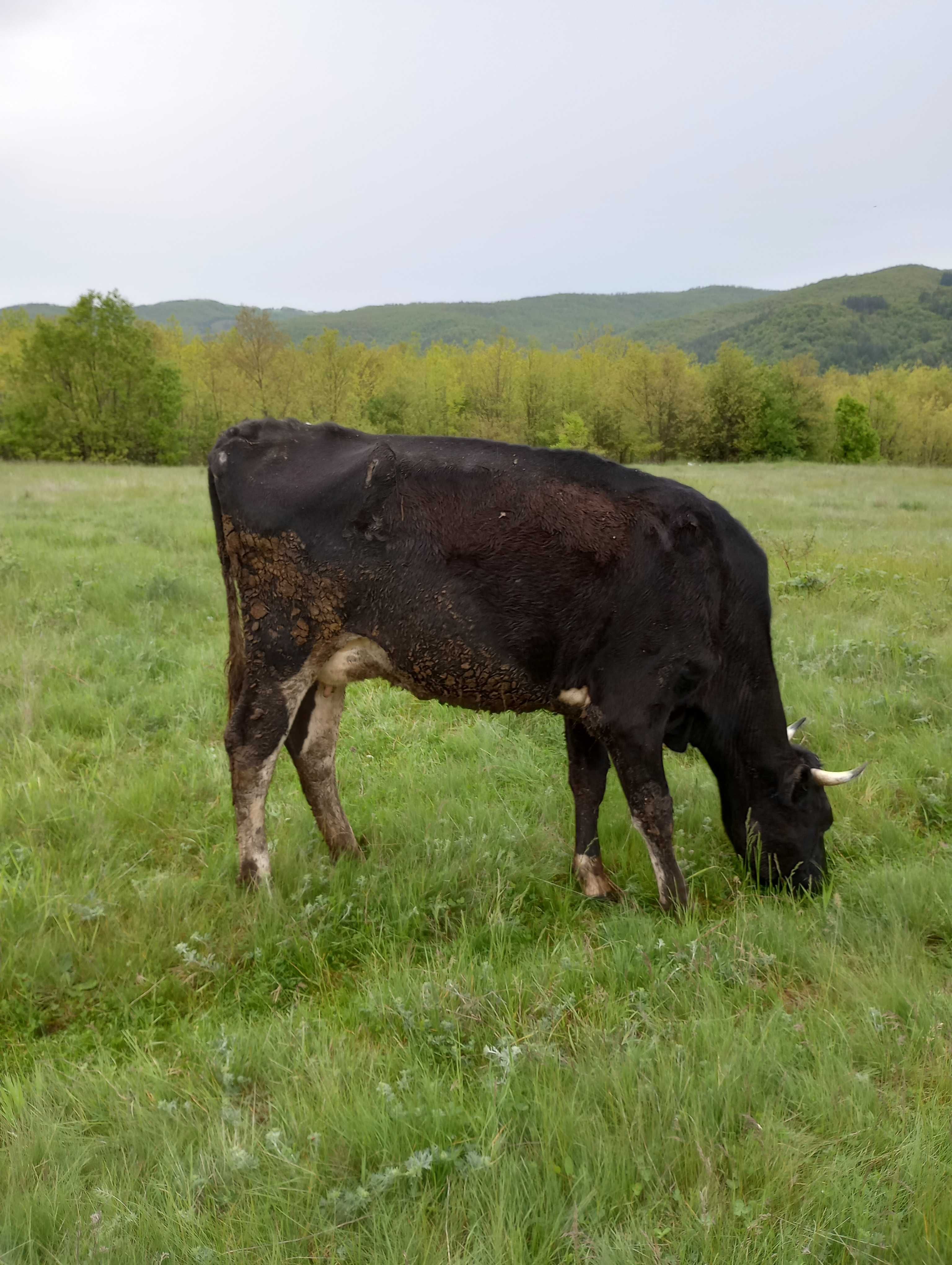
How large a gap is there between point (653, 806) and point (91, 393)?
44692mm

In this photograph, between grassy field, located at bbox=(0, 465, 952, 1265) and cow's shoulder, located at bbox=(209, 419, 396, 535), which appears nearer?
grassy field, located at bbox=(0, 465, 952, 1265)

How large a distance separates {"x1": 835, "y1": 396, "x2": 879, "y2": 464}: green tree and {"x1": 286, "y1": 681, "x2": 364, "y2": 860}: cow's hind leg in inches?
2754

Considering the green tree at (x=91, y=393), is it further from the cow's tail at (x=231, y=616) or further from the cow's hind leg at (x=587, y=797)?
the cow's hind leg at (x=587, y=797)

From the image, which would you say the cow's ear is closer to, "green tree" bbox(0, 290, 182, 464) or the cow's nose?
the cow's nose

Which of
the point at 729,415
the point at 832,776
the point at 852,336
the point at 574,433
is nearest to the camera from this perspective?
the point at 832,776

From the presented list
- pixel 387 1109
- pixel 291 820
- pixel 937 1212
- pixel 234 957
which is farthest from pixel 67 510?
pixel 937 1212

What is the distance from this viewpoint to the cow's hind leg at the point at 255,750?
388 cm

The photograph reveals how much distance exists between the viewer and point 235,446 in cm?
384

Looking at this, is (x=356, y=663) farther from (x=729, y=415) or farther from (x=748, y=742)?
(x=729, y=415)

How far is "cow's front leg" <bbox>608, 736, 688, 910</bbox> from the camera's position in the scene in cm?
375

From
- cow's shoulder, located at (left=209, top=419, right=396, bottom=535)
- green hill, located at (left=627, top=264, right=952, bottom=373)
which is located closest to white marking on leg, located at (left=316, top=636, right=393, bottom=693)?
cow's shoulder, located at (left=209, top=419, right=396, bottom=535)

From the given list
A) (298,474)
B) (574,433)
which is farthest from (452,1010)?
(574,433)

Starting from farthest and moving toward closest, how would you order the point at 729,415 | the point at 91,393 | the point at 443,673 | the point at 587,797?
the point at 729,415 → the point at 91,393 → the point at 587,797 → the point at 443,673

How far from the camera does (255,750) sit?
3912mm
